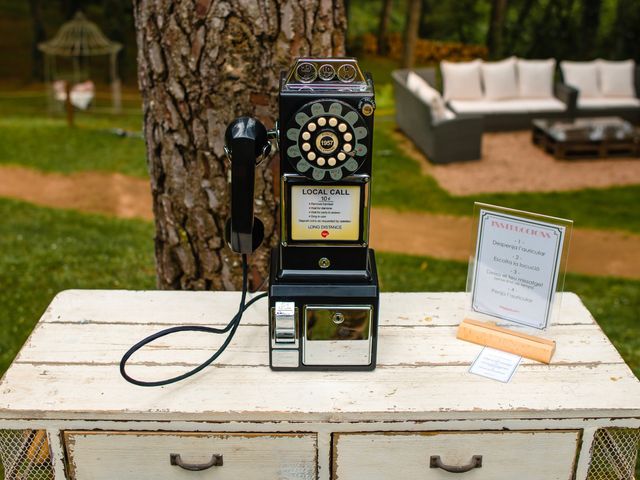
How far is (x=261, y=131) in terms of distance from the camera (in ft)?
5.93

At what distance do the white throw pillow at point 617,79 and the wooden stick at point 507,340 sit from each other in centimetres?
1080

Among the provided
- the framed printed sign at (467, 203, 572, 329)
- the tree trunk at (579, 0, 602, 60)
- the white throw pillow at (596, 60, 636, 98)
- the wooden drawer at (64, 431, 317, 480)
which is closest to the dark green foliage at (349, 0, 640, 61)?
the tree trunk at (579, 0, 602, 60)

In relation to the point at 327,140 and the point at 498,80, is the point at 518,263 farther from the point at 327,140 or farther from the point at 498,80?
the point at 498,80

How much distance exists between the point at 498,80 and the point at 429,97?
1.94 meters

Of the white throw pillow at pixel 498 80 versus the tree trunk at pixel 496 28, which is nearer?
the white throw pillow at pixel 498 80

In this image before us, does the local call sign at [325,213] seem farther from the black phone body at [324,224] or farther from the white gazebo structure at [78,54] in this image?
the white gazebo structure at [78,54]

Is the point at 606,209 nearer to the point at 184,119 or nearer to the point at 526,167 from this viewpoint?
the point at 526,167

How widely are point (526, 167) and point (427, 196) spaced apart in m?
1.89

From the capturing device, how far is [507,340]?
2033 millimetres

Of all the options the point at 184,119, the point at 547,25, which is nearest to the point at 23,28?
the point at 547,25

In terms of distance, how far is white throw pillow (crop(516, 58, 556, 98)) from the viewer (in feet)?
37.4

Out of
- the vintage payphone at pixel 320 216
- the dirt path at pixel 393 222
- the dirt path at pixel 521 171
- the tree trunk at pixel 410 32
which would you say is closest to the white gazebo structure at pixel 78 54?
the dirt path at pixel 393 222

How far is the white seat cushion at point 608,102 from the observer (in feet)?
37.6

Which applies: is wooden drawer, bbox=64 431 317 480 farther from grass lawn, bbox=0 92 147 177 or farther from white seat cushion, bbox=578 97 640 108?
white seat cushion, bbox=578 97 640 108
